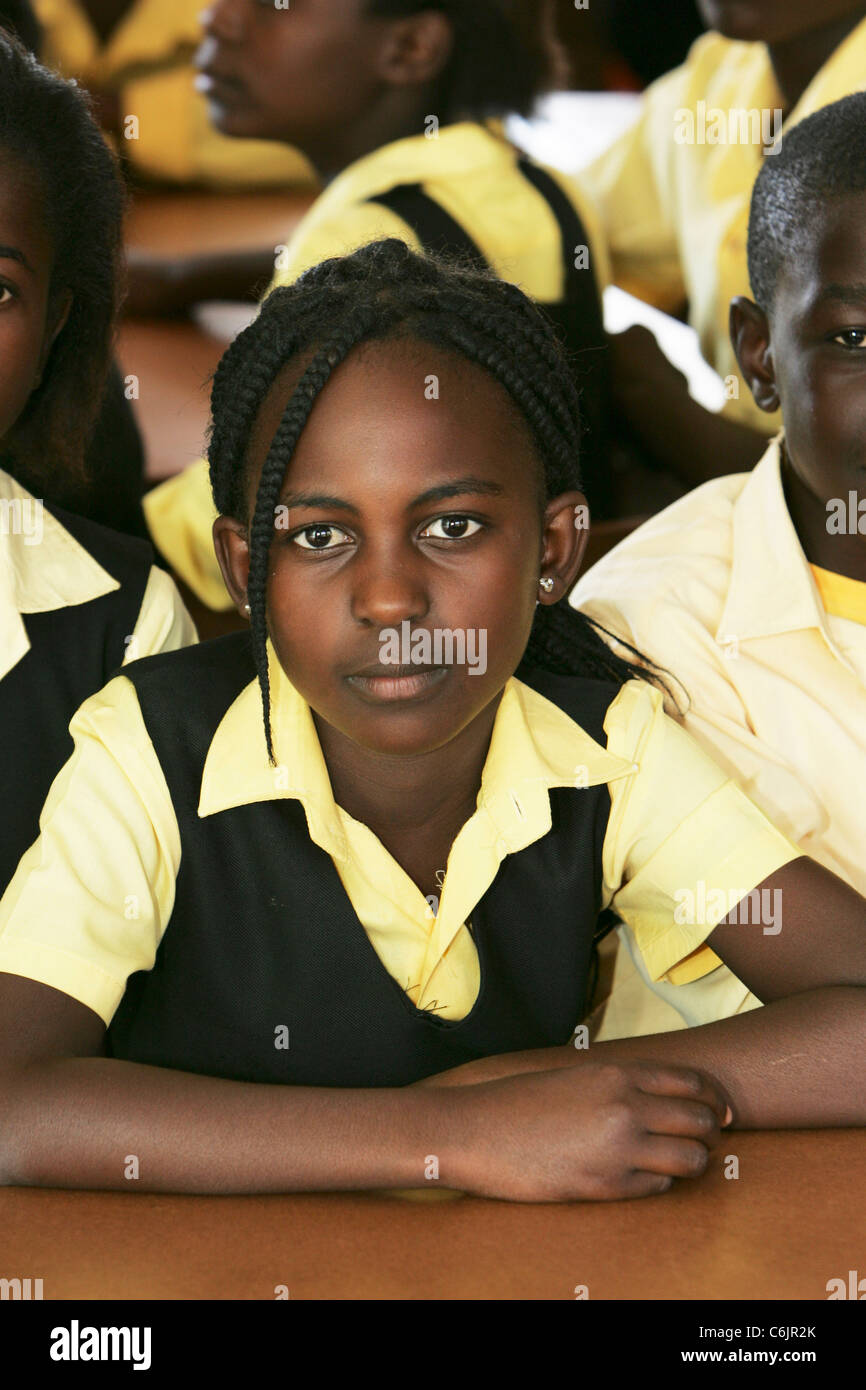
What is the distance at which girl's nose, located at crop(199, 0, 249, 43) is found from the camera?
→ 7.69 ft

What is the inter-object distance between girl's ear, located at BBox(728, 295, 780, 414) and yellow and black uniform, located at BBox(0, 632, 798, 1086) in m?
0.47

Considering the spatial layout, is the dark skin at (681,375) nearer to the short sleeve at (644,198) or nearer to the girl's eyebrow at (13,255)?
the short sleeve at (644,198)

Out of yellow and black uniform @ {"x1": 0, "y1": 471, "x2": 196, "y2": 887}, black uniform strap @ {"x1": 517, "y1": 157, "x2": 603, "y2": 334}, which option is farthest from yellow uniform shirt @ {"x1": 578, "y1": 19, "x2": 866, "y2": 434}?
yellow and black uniform @ {"x1": 0, "y1": 471, "x2": 196, "y2": 887}

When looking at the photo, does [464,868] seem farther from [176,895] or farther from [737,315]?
[737,315]

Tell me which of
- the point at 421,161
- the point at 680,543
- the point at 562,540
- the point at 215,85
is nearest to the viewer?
the point at 562,540

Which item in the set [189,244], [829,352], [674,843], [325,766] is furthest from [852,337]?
[189,244]

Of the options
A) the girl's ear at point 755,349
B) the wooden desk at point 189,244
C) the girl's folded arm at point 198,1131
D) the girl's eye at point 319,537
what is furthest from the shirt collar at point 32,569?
the wooden desk at point 189,244

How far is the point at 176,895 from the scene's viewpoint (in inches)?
42.2

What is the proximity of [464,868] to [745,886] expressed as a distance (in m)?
0.20

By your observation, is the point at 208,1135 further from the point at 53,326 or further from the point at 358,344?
the point at 53,326

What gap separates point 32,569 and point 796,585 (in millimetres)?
674

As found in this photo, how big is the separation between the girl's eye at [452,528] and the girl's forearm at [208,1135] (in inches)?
14.2

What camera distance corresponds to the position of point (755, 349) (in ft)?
4.89

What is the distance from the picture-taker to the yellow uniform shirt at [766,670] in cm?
133
